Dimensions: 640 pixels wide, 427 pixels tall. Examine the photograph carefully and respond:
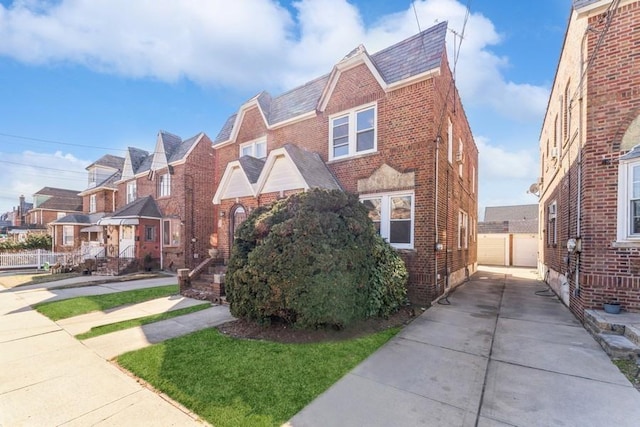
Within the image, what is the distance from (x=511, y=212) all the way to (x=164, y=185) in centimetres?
3498

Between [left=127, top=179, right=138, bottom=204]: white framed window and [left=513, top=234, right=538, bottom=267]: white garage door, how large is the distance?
99.2 ft

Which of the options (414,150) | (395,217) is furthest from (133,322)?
(414,150)

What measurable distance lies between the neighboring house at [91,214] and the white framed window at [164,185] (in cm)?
705

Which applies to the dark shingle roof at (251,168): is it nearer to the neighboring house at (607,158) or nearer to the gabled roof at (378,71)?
the gabled roof at (378,71)

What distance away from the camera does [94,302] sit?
8.86 meters

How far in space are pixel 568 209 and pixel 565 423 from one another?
7.36 metres

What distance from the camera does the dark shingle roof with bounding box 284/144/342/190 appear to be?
9.15 meters

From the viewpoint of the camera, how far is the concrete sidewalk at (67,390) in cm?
321

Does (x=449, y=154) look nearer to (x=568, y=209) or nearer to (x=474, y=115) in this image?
(x=568, y=209)

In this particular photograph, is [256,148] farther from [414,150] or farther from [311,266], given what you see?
[311,266]

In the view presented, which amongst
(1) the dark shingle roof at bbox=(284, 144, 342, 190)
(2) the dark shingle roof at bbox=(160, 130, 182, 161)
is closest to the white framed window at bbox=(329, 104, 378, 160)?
(1) the dark shingle roof at bbox=(284, 144, 342, 190)

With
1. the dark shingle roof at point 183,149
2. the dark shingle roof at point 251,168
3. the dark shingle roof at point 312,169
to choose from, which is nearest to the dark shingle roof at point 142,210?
the dark shingle roof at point 183,149

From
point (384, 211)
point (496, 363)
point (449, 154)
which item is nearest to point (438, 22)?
point (449, 154)

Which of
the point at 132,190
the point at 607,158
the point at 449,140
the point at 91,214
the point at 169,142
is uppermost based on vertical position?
the point at 169,142
